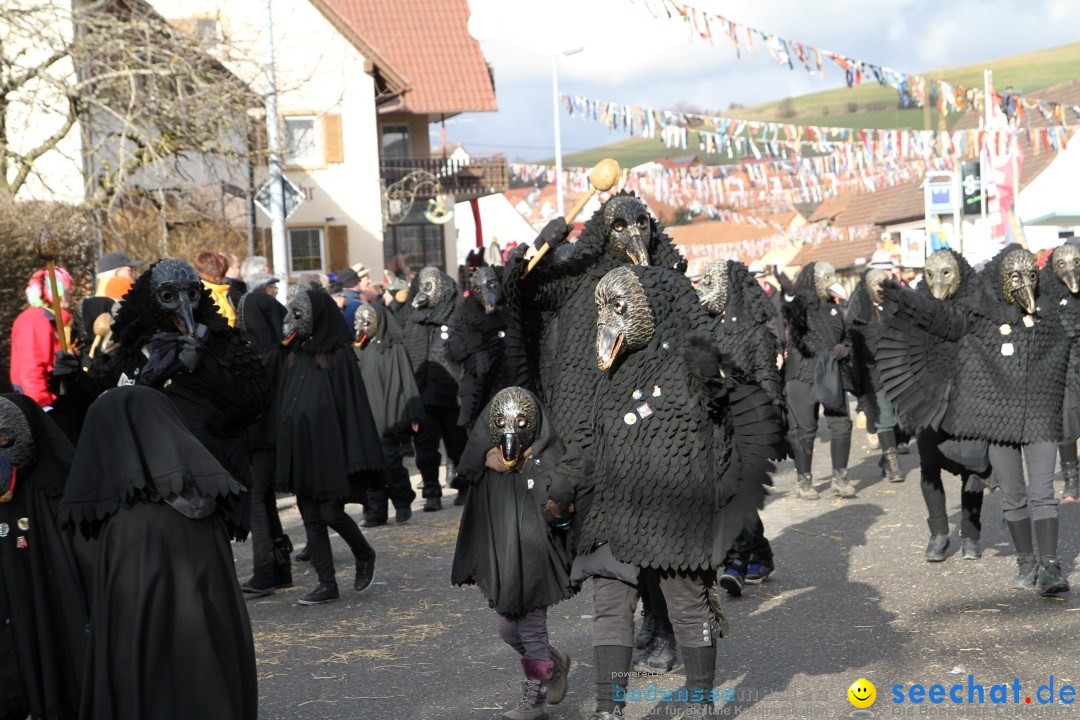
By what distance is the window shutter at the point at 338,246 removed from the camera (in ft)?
127

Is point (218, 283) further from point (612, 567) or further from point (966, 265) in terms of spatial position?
point (612, 567)

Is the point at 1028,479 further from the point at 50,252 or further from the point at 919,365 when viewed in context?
the point at 50,252

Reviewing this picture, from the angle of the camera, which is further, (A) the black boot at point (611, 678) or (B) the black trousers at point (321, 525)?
(B) the black trousers at point (321, 525)

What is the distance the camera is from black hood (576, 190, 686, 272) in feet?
22.1

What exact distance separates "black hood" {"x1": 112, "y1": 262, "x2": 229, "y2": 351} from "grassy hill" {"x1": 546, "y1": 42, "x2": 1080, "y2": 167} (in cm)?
7970

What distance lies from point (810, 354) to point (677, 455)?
7.85 meters

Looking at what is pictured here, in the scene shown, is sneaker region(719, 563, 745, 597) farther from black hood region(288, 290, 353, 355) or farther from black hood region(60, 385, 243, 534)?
black hood region(60, 385, 243, 534)

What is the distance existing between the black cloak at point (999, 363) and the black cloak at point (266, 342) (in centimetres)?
381

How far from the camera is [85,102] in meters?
17.0

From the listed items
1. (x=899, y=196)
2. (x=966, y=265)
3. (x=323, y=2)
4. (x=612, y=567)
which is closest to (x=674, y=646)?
(x=612, y=567)

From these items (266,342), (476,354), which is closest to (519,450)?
(266,342)

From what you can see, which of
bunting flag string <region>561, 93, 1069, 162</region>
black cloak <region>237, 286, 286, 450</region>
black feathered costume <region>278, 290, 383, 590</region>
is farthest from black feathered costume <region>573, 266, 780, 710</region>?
bunting flag string <region>561, 93, 1069, 162</region>

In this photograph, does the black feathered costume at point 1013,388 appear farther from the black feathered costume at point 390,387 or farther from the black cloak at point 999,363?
the black feathered costume at point 390,387

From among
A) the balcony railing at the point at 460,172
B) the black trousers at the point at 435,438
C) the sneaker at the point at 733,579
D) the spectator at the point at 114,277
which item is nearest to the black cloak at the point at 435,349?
the black trousers at the point at 435,438
